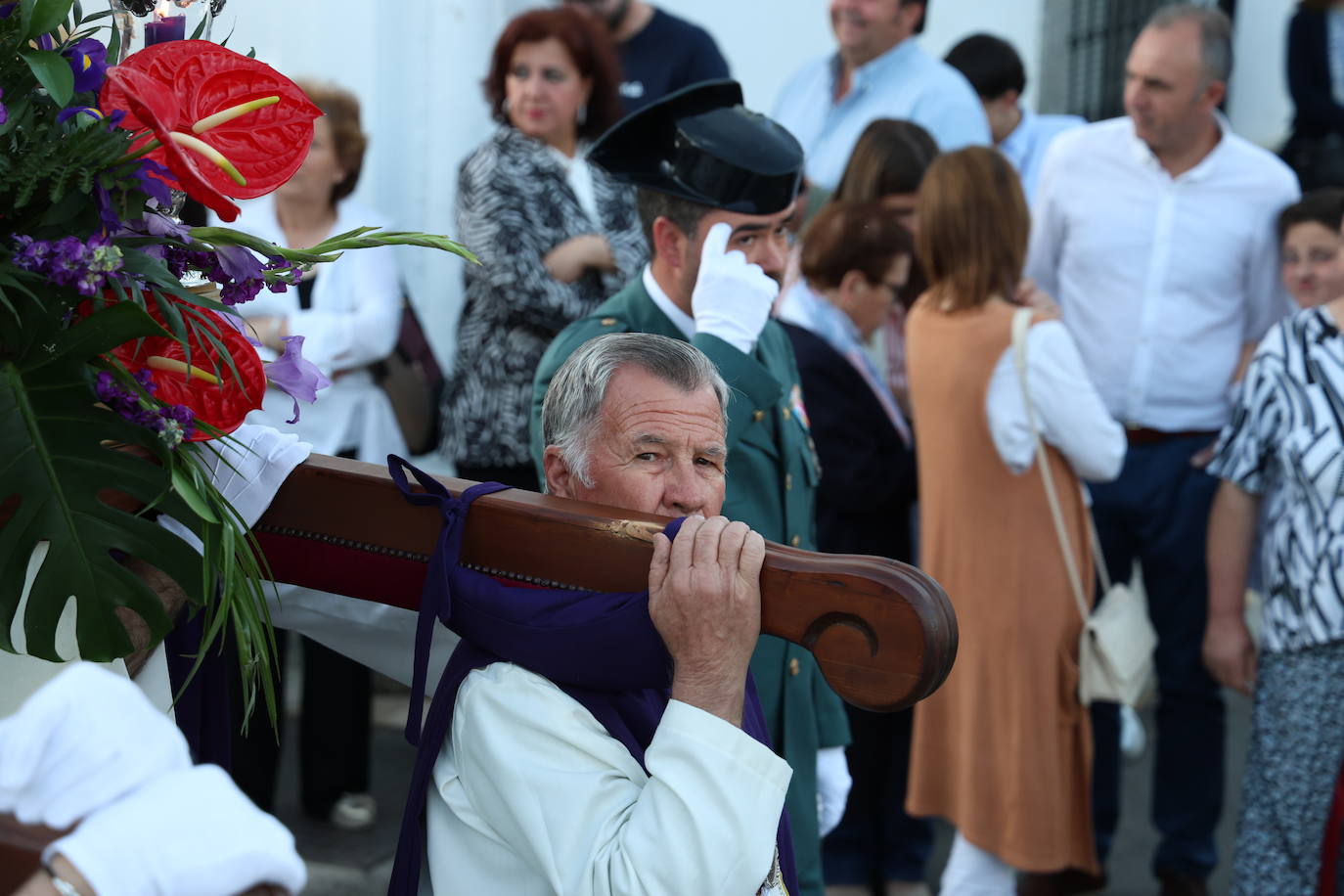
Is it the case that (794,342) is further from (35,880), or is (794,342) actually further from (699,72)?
(35,880)

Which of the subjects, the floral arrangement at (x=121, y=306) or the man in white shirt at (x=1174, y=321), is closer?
the floral arrangement at (x=121, y=306)

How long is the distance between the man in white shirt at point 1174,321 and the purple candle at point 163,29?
304 cm

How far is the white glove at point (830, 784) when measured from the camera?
115 inches

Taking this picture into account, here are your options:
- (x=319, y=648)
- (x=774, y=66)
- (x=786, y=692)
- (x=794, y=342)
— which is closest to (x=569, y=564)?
(x=786, y=692)

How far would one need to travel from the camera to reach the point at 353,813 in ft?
14.3

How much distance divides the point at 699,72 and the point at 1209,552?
7.05 ft

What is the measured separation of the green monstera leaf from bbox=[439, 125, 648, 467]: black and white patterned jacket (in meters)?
2.36

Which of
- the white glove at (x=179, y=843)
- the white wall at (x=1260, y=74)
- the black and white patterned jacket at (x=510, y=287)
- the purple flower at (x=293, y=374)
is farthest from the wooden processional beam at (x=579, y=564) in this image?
the white wall at (x=1260, y=74)

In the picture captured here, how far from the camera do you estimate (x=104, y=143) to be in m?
1.46

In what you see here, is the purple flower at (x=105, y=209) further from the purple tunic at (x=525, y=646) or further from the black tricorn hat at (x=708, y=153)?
the black tricorn hat at (x=708, y=153)

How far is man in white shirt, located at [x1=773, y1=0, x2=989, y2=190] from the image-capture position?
4.78m

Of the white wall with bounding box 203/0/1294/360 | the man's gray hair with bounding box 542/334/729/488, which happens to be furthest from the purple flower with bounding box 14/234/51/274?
the white wall with bounding box 203/0/1294/360

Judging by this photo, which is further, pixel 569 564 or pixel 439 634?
pixel 439 634

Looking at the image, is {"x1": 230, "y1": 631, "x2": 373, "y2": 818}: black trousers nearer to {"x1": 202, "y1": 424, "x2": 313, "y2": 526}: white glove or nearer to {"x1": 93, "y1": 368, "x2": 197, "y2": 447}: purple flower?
{"x1": 202, "y1": 424, "x2": 313, "y2": 526}: white glove
